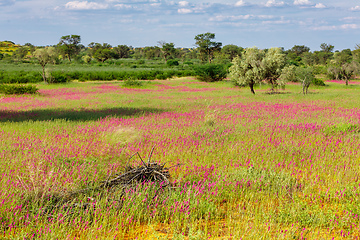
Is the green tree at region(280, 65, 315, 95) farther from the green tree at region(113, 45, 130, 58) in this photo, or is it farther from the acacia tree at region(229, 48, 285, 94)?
the green tree at region(113, 45, 130, 58)

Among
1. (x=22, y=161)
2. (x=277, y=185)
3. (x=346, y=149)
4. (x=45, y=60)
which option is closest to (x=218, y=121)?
(x=346, y=149)

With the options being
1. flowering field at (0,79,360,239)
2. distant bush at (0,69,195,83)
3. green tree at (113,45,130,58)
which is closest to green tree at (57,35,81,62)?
green tree at (113,45,130,58)

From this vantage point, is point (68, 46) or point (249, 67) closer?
point (249, 67)

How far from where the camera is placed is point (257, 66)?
997 inches

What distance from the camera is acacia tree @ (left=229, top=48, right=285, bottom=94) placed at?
25.1 m

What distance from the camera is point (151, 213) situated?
390 cm

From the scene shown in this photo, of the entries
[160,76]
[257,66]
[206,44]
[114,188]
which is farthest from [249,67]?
[206,44]

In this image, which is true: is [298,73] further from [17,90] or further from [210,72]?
[17,90]

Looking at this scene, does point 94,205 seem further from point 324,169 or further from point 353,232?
point 324,169

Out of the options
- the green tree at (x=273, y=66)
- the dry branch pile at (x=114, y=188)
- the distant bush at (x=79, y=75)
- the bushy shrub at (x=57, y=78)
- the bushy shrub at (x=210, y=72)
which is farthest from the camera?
the bushy shrub at (x=210, y=72)

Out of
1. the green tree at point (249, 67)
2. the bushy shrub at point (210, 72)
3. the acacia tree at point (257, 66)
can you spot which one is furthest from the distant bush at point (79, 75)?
the acacia tree at point (257, 66)

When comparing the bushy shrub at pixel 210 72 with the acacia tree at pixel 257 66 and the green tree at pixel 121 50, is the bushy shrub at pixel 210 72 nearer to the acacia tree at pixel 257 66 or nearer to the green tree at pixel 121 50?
the acacia tree at pixel 257 66

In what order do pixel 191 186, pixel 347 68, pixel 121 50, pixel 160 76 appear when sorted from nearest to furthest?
pixel 191 186, pixel 347 68, pixel 160 76, pixel 121 50

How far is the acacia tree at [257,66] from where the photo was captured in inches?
988
